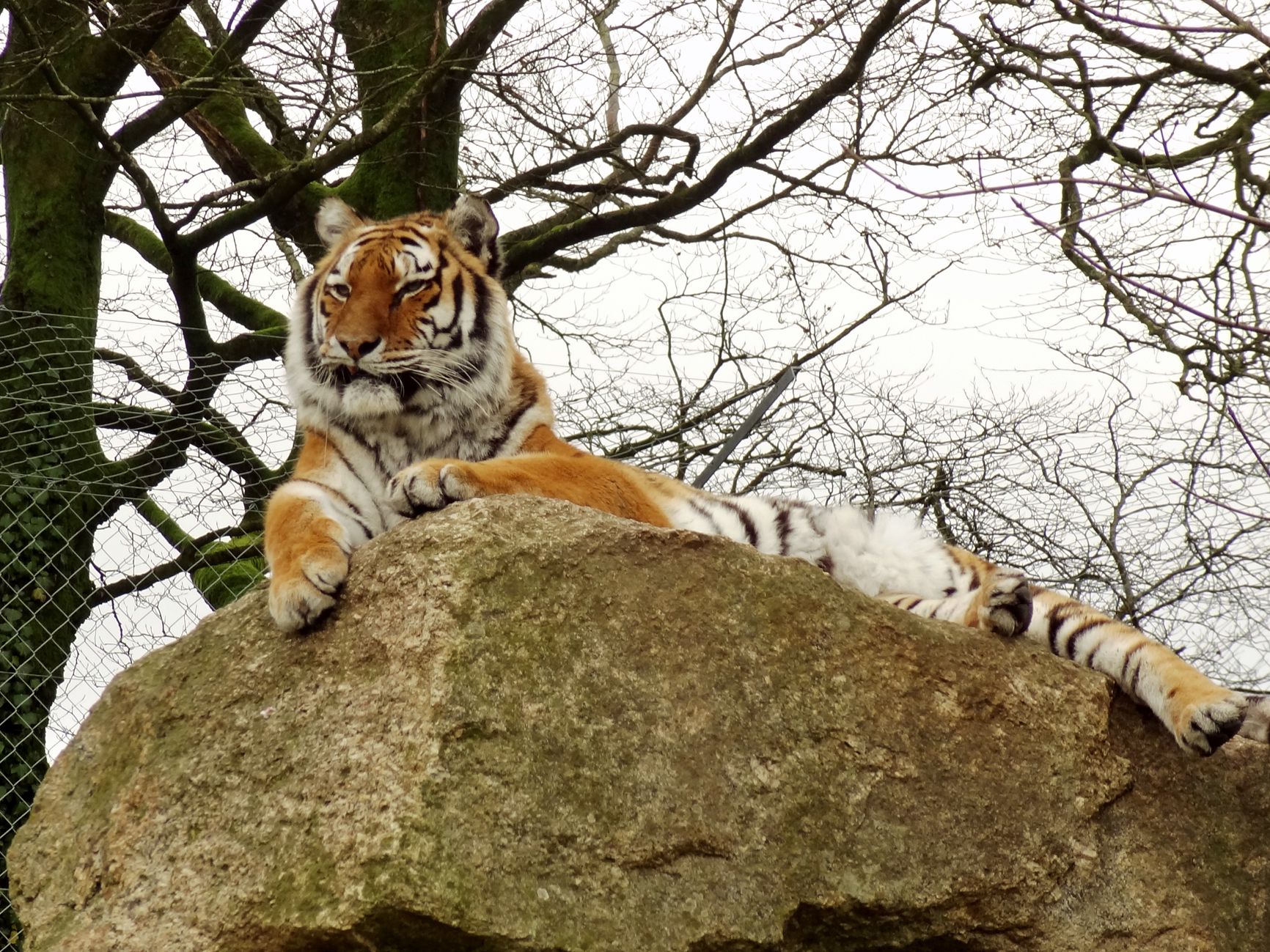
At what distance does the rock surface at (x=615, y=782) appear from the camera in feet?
8.02

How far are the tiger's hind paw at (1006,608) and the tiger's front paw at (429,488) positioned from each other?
4.41 feet

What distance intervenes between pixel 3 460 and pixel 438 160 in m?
2.51

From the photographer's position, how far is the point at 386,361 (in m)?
3.75

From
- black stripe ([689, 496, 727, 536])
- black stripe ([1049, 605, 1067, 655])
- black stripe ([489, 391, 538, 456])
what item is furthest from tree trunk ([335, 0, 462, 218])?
black stripe ([1049, 605, 1067, 655])

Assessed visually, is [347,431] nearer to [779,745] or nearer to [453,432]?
[453,432]

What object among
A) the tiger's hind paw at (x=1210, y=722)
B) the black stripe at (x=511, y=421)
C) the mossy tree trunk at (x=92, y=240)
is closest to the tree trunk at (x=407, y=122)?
the mossy tree trunk at (x=92, y=240)

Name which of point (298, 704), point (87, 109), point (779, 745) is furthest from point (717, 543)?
point (87, 109)

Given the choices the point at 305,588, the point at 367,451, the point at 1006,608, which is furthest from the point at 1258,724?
the point at 367,451

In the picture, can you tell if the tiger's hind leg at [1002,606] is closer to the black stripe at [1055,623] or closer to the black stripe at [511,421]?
the black stripe at [1055,623]

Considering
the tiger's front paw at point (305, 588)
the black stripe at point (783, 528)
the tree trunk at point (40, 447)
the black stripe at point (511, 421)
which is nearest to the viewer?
the tiger's front paw at point (305, 588)

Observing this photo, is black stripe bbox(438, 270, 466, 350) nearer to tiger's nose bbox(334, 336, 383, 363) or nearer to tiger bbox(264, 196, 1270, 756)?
tiger bbox(264, 196, 1270, 756)

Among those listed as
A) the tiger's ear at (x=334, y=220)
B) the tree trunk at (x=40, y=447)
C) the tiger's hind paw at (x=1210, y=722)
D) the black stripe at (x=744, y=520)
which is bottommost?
the tree trunk at (x=40, y=447)

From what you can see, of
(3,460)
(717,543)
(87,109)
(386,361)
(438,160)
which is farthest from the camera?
(438,160)

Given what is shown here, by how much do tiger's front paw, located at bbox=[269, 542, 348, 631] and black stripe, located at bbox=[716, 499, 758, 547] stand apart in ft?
5.84
